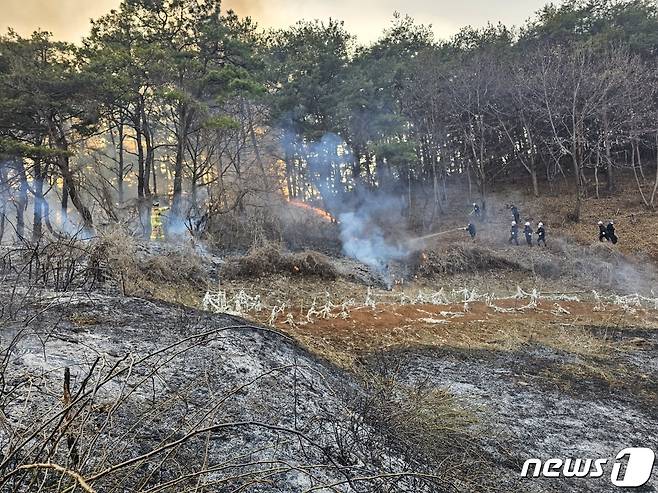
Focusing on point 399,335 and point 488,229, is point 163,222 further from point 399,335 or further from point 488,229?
point 488,229

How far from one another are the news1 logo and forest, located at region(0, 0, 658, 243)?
46.0 feet

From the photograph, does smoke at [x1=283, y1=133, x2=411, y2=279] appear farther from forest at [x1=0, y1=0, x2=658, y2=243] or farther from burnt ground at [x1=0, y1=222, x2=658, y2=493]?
burnt ground at [x1=0, y1=222, x2=658, y2=493]

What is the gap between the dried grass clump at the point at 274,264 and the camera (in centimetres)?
1518

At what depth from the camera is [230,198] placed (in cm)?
2159

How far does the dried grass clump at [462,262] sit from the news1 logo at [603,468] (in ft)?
47.1

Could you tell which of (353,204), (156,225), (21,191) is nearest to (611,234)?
(353,204)

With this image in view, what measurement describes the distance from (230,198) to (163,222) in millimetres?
3980

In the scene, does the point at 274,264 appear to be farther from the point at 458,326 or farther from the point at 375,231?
the point at 375,231

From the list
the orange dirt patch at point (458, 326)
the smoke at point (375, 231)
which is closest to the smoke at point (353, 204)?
the smoke at point (375, 231)

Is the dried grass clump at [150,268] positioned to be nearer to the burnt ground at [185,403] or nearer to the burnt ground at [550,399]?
the burnt ground at [185,403]

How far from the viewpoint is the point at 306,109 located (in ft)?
88.1

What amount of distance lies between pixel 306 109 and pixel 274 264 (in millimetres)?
14452

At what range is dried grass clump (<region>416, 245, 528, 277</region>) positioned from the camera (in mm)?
19453

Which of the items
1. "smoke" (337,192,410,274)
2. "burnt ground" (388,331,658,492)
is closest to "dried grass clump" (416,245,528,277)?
"smoke" (337,192,410,274)
